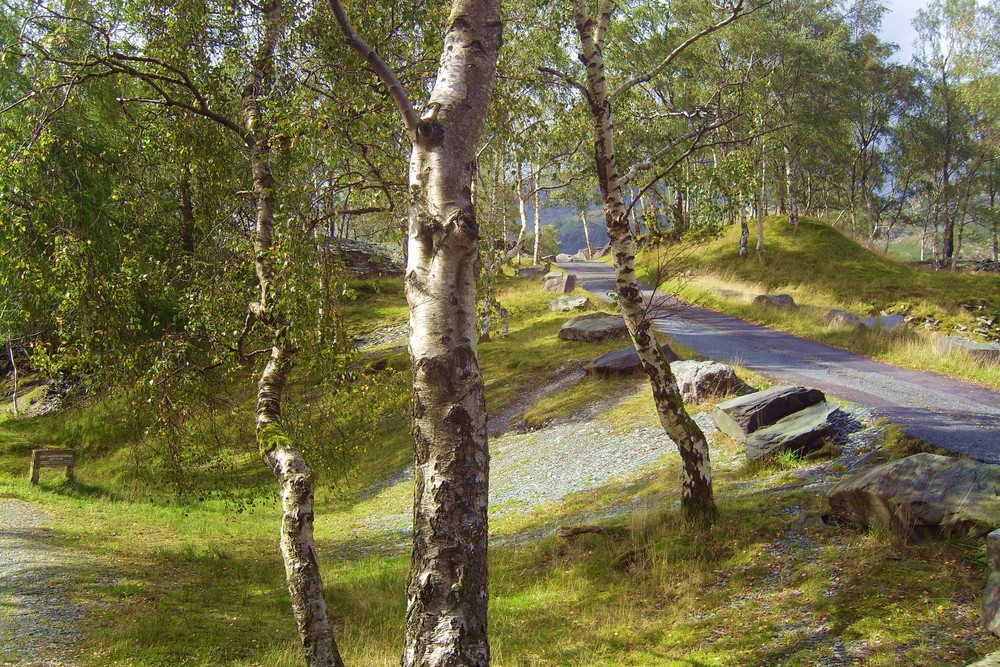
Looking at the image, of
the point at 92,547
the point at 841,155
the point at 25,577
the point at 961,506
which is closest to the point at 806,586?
the point at 961,506

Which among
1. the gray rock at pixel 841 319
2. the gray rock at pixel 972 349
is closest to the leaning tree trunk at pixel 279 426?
the gray rock at pixel 972 349

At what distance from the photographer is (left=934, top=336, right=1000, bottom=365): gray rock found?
54.4ft

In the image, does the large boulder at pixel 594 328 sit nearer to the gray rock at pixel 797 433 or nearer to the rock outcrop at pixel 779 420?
the rock outcrop at pixel 779 420

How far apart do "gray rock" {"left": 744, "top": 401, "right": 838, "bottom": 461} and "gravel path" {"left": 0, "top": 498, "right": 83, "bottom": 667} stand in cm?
1036

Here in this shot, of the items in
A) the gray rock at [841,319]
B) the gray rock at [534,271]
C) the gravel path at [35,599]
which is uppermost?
the gray rock at [534,271]

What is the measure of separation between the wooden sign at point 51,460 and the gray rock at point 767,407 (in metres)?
17.7

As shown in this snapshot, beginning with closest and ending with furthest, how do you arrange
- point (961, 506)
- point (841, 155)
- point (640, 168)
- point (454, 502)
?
point (454, 502) < point (961, 506) < point (640, 168) < point (841, 155)

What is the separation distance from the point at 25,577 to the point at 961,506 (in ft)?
43.1

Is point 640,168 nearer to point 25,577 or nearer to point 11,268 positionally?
point 11,268

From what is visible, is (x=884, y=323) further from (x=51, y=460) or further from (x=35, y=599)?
(x=51, y=460)

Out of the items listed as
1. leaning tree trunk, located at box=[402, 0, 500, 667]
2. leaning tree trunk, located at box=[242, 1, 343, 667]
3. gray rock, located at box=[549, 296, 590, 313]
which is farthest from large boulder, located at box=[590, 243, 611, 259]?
leaning tree trunk, located at box=[402, 0, 500, 667]

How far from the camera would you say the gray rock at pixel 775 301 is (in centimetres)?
2705

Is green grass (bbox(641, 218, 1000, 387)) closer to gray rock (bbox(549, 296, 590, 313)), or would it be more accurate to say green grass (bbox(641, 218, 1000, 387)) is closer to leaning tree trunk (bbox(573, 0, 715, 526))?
gray rock (bbox(549, 296, 590, 313))

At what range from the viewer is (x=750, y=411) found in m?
12.3
